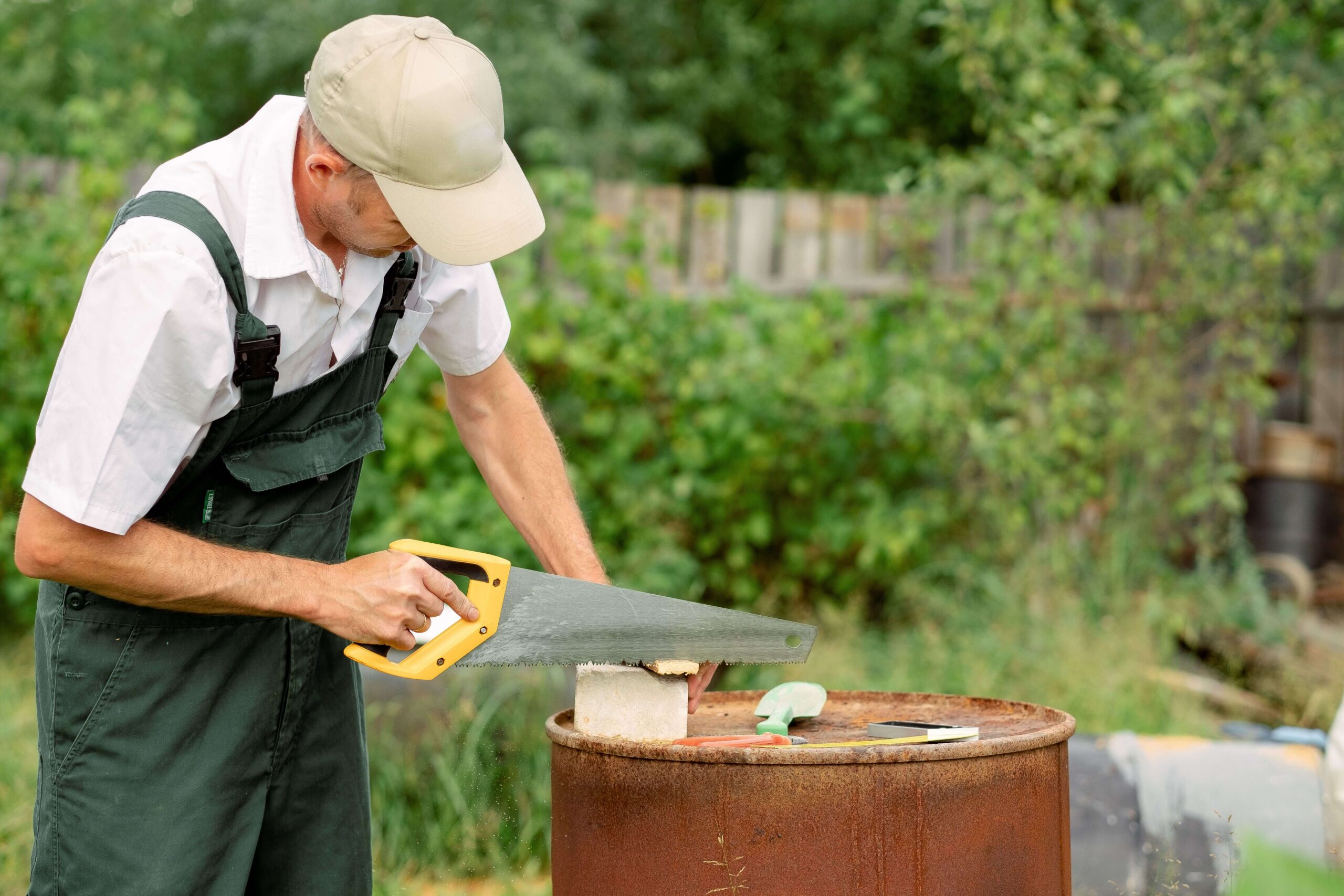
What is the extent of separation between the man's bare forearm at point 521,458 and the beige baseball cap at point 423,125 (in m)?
0.63

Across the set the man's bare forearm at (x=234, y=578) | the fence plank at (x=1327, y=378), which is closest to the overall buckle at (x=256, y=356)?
the man's bare forearm at (x=234, y=578)

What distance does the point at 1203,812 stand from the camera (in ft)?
10.6

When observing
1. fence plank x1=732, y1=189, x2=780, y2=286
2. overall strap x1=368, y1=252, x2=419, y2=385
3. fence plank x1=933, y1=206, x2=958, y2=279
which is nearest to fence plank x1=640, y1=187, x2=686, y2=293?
fence plank x1=732, y1=189, x2=780, y2=286

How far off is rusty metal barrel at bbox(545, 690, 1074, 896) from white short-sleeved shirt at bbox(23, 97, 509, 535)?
785 millimetres

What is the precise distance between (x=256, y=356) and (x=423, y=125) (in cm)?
43

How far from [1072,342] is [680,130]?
447cm

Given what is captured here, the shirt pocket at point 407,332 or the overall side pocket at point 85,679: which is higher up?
the shirt pocket at point 407,332

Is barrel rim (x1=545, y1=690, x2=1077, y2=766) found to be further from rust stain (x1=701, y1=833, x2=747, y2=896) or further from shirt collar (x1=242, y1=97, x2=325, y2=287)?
shirt collar (x1=242, y1=97, x2=325, y2=287)

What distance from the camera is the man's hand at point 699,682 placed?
2.30 m

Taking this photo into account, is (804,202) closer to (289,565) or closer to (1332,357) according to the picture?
(1332,357)

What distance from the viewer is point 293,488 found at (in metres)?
2.20

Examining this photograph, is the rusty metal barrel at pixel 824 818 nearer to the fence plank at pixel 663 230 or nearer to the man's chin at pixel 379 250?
the man's chin at pixel 379 250

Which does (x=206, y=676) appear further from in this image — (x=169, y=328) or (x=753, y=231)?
(x=753, y=231)

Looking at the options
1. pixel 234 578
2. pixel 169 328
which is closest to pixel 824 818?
pixel 234 578
